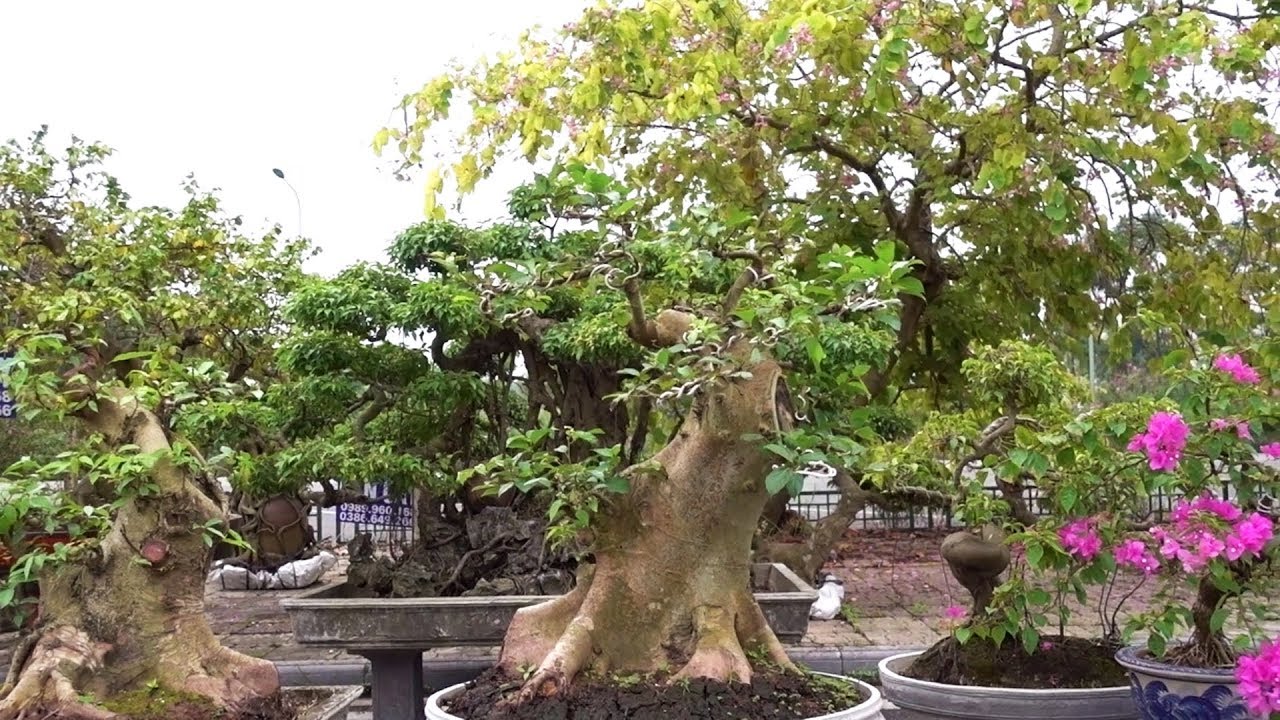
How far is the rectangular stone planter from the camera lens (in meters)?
3.42

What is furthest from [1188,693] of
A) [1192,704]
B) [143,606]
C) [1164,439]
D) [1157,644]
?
[143,606]

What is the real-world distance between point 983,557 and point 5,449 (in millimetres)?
11146

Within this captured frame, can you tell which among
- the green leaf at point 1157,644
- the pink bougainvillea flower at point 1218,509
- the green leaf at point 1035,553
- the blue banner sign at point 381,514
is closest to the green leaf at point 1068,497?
the green leaf at point 1035,553

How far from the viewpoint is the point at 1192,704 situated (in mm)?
2506

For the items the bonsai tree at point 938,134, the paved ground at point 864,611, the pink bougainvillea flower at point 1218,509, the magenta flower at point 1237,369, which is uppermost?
the bonsai tree at point 938,134

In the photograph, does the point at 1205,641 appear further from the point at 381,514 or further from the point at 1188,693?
the point at 381,514

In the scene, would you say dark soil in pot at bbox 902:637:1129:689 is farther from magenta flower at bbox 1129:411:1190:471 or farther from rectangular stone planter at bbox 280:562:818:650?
magenta flower at bbox 1129:411:1190:471

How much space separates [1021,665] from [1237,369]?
0.95m

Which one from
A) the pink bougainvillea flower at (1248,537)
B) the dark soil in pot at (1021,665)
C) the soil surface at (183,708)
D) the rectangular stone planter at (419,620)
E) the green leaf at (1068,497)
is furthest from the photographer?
the rectangular stone planter at (419,620)

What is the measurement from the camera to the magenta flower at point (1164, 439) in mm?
2377

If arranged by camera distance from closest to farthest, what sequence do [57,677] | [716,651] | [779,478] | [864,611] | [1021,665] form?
[779,478] → [716,651] → [57,677] → [1021,665] → [864,611]

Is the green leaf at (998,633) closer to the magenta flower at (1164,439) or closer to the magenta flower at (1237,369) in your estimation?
the magenta flower at (1164,439)

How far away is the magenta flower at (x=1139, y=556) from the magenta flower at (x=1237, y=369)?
418 millimetres

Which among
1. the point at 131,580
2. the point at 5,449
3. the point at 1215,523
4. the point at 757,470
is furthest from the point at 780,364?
the point at 5,449
